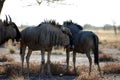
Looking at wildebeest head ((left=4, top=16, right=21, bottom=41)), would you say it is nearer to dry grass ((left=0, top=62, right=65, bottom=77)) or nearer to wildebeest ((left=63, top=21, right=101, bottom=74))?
dry grass ((left=0, top=62, right=65, bottom=77))

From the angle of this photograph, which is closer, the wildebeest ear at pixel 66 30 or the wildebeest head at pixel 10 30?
the wildebeest head at pixel 10 30

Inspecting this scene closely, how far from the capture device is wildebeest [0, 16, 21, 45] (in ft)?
69.2

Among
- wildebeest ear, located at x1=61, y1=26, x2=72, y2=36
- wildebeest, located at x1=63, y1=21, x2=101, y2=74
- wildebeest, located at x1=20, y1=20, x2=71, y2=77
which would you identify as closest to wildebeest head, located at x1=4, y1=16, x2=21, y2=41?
wildebeest, located at x1=20, y1=20, x2=71, y2=77

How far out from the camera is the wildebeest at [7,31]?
21.1 meters

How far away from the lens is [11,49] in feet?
146

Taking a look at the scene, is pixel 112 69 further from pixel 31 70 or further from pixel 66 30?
pixel 31 70

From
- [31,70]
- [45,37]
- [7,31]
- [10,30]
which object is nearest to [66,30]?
[45,37]

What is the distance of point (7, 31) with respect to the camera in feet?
69.8

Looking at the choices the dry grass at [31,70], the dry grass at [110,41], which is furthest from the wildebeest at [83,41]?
the dry grass at [110,41]

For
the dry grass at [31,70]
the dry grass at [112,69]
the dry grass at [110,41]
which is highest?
the dry grass at [31,70]

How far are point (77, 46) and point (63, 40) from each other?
1.33 meters

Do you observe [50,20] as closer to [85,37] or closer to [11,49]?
[85,37]

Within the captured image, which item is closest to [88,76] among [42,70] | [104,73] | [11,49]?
[42,70]

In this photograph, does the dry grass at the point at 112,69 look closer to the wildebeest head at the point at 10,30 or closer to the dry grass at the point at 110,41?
the wildebeest head at the point at 10,30
